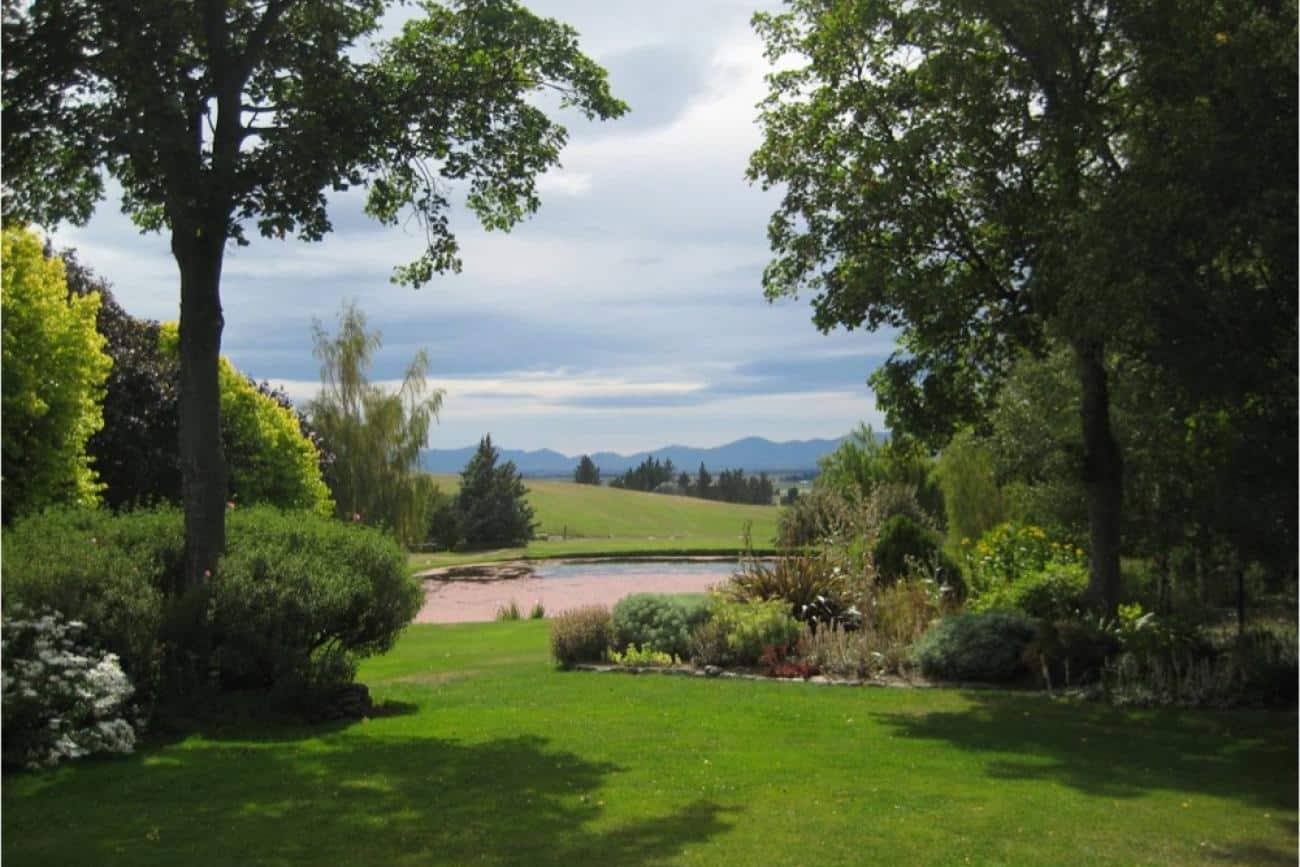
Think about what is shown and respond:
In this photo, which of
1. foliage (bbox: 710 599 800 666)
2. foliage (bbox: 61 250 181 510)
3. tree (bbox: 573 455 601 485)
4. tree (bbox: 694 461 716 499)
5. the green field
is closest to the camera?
foliage (bbox: 710 599 800 666)

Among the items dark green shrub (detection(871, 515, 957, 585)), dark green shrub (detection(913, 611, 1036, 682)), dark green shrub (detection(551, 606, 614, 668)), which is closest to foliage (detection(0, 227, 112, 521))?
dark green shrub (detection(551, 606, 614, 668))

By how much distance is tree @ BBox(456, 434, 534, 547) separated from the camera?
51.3 m

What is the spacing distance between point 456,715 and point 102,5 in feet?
22.3

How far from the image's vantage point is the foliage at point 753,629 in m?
13.6

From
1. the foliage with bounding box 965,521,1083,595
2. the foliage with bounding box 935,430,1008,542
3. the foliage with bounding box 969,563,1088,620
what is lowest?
the foliage with bounding box 969,563,1088,620

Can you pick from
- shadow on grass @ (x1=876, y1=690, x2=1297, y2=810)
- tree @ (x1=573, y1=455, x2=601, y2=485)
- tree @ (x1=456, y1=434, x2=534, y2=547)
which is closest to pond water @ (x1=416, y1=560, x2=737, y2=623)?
shadow on grass @ (x1=876, y1=690, x2=1297, y2=810)

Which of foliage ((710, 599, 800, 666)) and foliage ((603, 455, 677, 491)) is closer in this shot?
foliage ((710, 599, 800, 666))

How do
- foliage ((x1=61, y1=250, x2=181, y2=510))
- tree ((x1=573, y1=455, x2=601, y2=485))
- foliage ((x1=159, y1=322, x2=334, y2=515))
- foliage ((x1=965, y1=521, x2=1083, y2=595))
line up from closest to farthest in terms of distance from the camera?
foliage ((x1=965, y1=521, x2=1083, y2=595))
foliage ((x1=61, y1=250, x2=181, y2=510))
foliage ((x1=159, y1=322, x2=334, y2=515))
tree ((x1=573, y1=455, x2=601, y2=485))

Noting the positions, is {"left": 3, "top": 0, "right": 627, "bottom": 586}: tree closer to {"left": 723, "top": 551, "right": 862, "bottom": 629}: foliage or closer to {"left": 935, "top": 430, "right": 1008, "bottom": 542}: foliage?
{"left": 723, "top": 551, "right": 862, "bottom": 629}: foliage

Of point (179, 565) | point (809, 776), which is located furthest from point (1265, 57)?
point (179, 565)

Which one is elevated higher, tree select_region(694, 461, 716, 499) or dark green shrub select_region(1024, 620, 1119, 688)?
tree select_region(694, 461, 716, 499)

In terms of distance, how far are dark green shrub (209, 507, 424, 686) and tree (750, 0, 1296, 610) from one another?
18.8 ft

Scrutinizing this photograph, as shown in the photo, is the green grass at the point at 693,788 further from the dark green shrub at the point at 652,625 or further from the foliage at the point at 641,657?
the dark green shrub at the point at 652,625

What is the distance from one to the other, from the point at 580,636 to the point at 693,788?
6954mm
